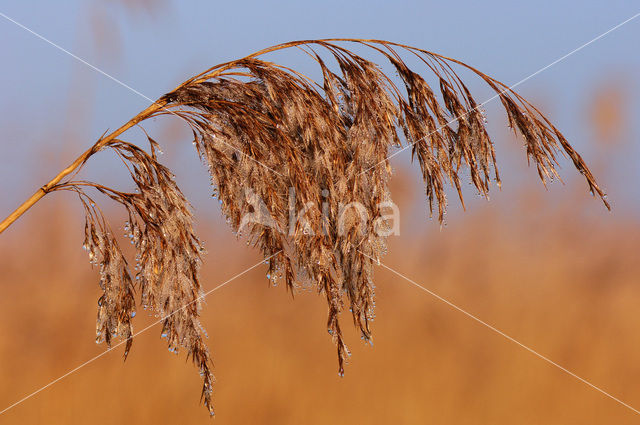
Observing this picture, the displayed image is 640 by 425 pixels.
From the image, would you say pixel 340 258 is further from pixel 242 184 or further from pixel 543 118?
pixel 543 118

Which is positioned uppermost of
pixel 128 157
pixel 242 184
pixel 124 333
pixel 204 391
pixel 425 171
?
pixel 128 157

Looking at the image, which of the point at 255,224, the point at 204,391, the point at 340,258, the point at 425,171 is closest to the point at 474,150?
the point at 425,171

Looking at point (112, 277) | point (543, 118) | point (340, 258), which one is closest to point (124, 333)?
point (112, 277)

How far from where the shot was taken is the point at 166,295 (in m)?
2.38

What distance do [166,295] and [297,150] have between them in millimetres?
715

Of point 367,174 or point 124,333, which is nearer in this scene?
point 367,174

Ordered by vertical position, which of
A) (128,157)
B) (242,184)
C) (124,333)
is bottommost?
(124,333)

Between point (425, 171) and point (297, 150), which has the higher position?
point (297, 150)

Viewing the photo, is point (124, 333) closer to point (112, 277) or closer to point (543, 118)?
point (112, 277)

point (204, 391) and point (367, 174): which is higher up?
point (367, 174)

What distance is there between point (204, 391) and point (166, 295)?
17.4 inches

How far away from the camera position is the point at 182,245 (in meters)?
2.39

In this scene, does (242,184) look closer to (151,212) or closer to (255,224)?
(255,224)

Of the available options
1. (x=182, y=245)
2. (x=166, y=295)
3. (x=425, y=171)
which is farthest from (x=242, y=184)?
(x=425, y=171)
